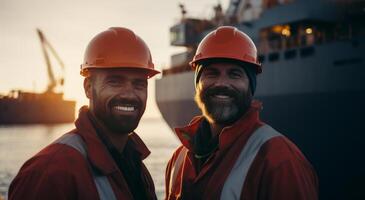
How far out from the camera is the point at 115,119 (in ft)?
10.2

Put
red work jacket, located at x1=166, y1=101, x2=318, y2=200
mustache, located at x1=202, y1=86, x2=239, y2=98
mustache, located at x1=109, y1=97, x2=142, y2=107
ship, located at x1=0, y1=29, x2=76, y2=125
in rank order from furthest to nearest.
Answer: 1. ship, located at x1=0, y1=29, x2=76, y2=125
2. mustache, located at x1=202, y1=86, x2=239, y2=98
3. mustache, located at x1=109, y1=97, x2=142, y2=107
4. red work jacket, located at x1=166, y1=101, x2=318, y2=200

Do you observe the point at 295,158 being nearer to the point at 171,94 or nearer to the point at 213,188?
the point at 213,188

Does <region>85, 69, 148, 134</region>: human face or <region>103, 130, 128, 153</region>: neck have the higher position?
<region>85, 69, 148, 134</region>: human face

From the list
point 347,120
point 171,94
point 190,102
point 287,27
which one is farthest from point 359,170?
point 171,94

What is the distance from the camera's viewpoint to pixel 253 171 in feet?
9.66

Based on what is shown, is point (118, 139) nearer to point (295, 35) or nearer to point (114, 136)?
point (114, 136)

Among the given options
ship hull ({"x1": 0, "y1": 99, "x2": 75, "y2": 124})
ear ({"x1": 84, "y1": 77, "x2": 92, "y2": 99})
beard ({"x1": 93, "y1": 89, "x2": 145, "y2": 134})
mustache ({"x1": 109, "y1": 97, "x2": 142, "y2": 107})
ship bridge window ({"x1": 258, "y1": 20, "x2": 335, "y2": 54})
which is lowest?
ship hull ({"x1": 0, "y1": 99, "x2": 75, "y2": 124})

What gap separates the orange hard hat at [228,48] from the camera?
3507 mm

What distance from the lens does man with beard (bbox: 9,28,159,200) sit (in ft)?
8.18

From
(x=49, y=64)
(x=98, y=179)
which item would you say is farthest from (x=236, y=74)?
(x=49, y=64)

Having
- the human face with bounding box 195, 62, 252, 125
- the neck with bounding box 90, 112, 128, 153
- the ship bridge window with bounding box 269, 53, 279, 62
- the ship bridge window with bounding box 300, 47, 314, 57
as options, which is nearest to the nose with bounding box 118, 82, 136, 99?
the neck with bounding box 90, 112, 128, 153

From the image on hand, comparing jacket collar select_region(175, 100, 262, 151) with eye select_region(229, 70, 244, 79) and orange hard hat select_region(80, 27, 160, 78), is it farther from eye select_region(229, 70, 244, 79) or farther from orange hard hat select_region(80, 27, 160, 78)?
orange hard hat select_region(80, 27, 160, 78)

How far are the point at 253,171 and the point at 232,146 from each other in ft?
1.22

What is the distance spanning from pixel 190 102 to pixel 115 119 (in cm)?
1953
